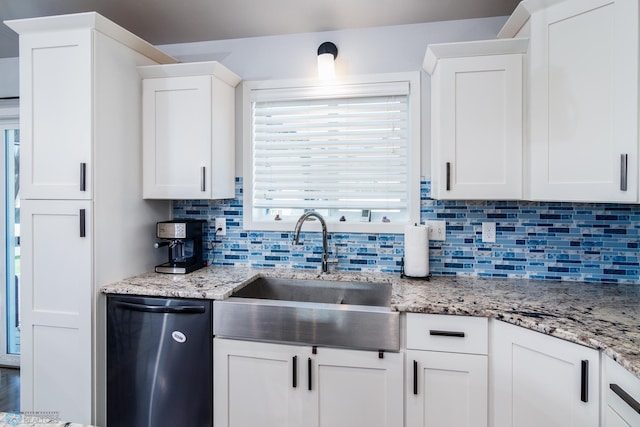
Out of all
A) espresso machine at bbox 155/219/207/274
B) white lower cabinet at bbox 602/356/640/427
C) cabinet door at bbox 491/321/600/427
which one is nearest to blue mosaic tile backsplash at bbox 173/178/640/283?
espresso machine at bbox 155/219/207/274

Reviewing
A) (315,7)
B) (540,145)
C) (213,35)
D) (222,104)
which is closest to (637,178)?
(540,145)

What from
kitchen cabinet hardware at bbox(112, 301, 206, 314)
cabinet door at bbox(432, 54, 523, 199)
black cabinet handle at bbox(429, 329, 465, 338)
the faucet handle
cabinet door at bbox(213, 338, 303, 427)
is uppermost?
cabinet door at bbox(432, 54, 523, 199)

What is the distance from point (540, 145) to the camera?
5.57ft

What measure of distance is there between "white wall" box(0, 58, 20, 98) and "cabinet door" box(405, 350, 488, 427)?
339 cm

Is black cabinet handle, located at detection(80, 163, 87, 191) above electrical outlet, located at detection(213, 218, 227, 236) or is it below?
above

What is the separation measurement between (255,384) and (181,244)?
1.02 m

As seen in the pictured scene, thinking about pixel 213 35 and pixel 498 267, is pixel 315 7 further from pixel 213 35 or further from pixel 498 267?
pixel 498 267

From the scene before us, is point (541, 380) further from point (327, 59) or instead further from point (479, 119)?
point (327, 59)

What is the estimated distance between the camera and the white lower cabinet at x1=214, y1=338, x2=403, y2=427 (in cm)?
158

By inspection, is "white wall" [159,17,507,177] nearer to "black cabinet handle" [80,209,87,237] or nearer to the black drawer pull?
"black cabinet handle" [80,209,87,237]

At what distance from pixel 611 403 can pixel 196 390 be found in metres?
1.66

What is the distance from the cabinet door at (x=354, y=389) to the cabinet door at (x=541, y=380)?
1.34 feet

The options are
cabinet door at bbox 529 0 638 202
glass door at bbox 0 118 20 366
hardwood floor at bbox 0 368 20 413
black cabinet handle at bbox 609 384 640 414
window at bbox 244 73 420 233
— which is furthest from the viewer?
glass door at bbox 0 118 20 366

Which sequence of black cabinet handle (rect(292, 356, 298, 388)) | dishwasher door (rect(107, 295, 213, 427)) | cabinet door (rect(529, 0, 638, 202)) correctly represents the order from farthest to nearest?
dishwasher door (rect(107, 295, 213, 427))
black cabinet handle (rect(292, 356, 298, 388))
cabinet door (rect(529, 0, 638, 202))
